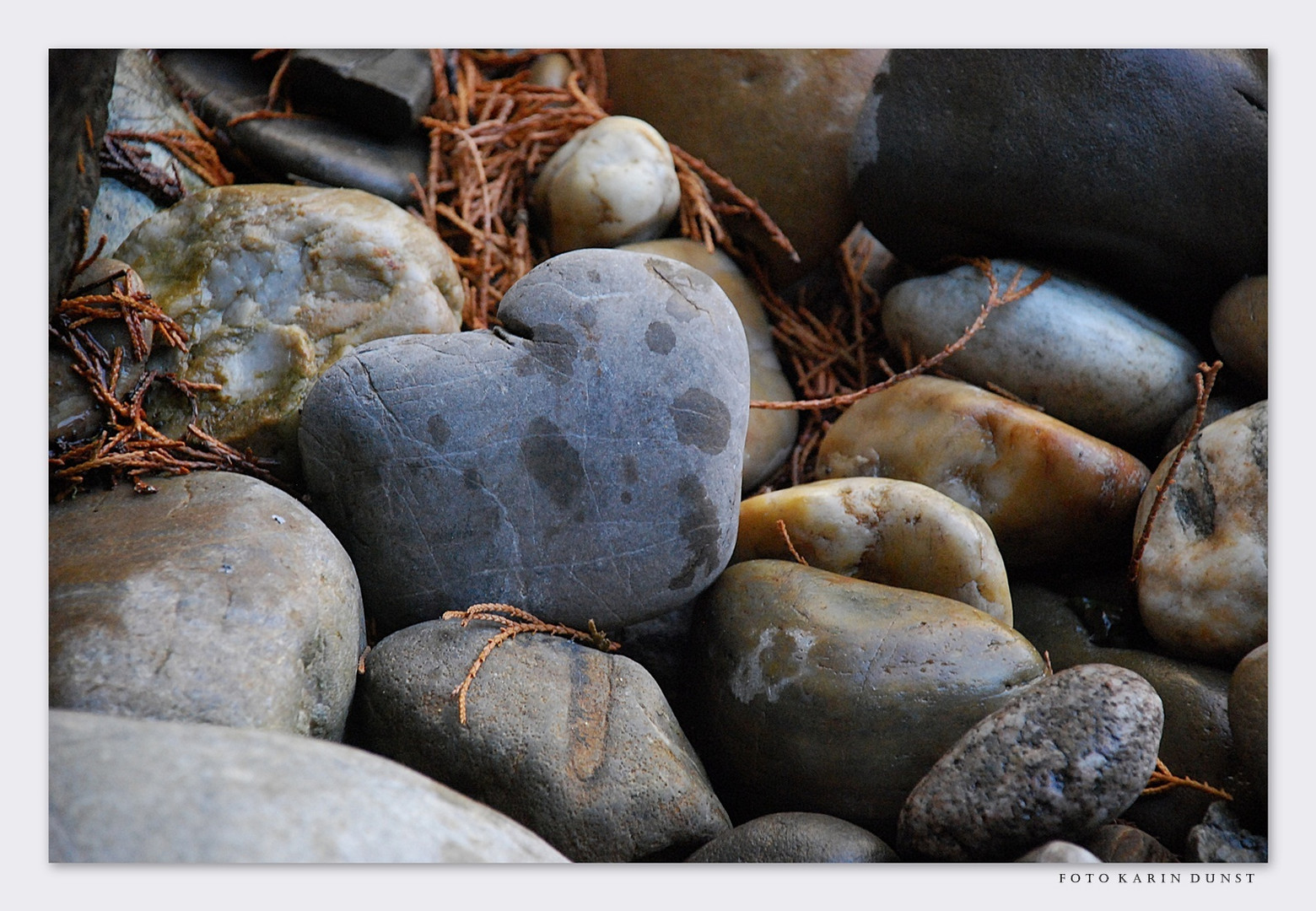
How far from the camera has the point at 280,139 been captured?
2.65 metres

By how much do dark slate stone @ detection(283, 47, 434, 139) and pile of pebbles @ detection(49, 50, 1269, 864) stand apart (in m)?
0.01

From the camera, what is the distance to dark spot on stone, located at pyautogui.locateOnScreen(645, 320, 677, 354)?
2.08 meters

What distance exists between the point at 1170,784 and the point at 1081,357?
1061mm

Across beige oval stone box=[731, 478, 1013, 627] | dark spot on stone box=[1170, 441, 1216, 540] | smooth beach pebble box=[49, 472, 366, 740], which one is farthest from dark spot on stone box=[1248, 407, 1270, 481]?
smooth beach pebble box=[49, 472, 366, 740]

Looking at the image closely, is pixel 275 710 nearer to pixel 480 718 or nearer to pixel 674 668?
pixel 480 718

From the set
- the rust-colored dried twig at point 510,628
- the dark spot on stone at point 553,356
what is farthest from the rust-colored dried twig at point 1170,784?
the dark spot on stone at point 553,356

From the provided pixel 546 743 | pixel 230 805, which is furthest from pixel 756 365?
pixel 230 805

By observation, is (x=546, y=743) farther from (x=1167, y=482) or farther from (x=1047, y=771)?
(x=1167, y=482)

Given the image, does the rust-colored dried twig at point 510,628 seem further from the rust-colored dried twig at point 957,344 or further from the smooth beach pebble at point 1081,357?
the smooth beach pebble at point 1081,357

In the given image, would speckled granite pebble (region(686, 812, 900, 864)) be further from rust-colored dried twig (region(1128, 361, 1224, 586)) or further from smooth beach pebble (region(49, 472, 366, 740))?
rust-colored dried twig (region(1128, 361, 1224, 586))

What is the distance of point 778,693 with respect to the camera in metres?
2.03

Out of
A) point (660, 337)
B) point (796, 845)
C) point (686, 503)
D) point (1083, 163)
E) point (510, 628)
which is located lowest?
point (796, 845)

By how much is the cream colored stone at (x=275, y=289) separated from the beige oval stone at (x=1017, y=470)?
1.14m

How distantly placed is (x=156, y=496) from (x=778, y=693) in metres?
1.24
